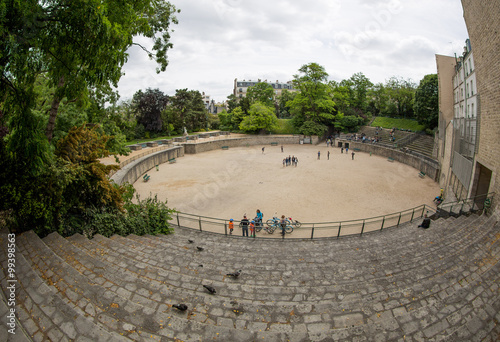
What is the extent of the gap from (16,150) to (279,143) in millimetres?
36655

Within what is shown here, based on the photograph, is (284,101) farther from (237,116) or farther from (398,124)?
(398,124)

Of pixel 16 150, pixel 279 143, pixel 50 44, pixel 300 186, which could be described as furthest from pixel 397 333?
pixel 279 143

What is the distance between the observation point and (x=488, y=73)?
11.5 meters

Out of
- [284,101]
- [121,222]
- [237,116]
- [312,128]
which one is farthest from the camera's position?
[284,101]

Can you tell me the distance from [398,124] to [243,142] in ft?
78.1

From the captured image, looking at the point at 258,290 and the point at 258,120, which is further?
the point at 258,120

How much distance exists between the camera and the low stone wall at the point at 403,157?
22188mm

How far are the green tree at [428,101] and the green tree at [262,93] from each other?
25.5 m

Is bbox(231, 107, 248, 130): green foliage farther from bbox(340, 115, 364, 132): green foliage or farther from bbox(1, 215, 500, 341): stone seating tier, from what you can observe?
bbox(1, 215, 500, 341): stone seating tier

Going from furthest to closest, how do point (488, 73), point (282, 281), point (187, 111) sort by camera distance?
1. point (187, 111)
2. point (488, 73)
3. point (282, 281)

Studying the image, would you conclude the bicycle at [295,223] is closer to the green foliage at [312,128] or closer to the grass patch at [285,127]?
the green foliage at [312,128]

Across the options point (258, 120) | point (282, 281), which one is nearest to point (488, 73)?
point (282, 281)

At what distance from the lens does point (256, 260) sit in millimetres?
7883

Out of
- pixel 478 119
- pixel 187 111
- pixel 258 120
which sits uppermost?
pixel 187 111
